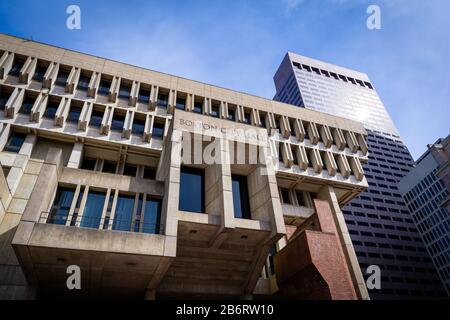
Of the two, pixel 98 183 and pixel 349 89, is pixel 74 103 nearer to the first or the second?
pixel 98 183

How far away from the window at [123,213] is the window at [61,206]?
3.01 meters

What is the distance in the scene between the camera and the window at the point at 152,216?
19.6m

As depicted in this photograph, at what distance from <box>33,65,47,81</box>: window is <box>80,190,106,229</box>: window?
14.9m

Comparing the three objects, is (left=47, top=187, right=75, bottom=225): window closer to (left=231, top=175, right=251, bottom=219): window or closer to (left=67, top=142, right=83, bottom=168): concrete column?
(left=67, top=142, right=83, bottom=168): concrete column

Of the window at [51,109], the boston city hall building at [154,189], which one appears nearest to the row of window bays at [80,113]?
the window at [51,109]

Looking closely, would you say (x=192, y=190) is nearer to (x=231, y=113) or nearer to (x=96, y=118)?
(x=96, y=118)

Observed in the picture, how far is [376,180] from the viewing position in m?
128

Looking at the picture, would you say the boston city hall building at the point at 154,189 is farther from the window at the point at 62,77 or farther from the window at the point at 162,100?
the window at the point at 162,100

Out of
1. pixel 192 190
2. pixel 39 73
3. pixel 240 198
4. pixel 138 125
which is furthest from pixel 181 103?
pixel 240 198

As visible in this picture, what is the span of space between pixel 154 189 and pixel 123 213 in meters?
2.63

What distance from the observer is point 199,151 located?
21.7 meters

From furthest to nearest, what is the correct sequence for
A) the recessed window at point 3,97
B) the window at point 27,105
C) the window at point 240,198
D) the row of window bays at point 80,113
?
the window at point 27,105, the recessed window at point 3,97, the row of window bays at point 80,113, the window at point 240,198
